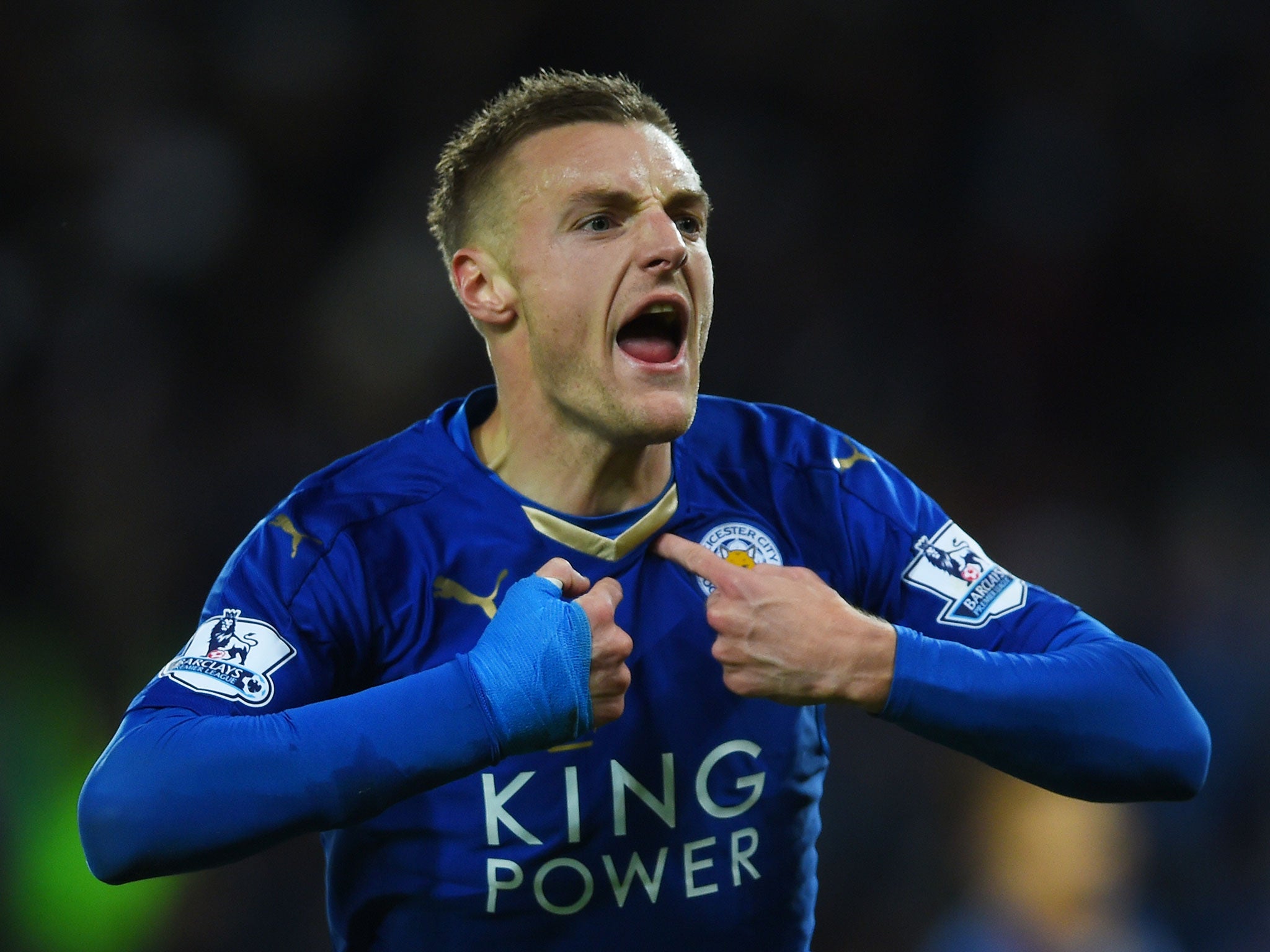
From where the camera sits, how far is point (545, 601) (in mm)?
1789

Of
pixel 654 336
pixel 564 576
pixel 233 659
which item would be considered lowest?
pixel 233 659

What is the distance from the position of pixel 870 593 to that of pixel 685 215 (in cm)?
74

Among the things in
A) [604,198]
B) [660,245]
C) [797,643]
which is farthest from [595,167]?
[797,643]

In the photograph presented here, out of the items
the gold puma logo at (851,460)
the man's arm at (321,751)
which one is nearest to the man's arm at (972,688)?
the man's arm at (321,751)

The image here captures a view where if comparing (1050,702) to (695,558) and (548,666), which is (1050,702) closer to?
(695,558)

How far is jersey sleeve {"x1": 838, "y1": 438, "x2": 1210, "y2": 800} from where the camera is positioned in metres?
1.83

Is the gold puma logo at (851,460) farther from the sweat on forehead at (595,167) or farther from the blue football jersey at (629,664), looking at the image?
the sweat on forehead at (595,167)

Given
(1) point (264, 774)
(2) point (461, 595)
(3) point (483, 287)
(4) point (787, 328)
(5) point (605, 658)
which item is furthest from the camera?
(4) point (787, 328)

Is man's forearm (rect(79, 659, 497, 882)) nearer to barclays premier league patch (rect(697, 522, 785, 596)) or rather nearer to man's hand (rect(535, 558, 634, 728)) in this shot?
man's hand (rect(535, 558, 634, 728))

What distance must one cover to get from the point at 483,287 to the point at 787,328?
281 cm

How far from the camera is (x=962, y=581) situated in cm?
212

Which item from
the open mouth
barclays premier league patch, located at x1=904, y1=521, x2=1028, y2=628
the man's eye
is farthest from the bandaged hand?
the man's eye

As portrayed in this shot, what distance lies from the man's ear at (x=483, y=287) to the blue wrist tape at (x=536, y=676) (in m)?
0.64

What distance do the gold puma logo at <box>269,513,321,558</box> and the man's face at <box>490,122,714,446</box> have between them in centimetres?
46
